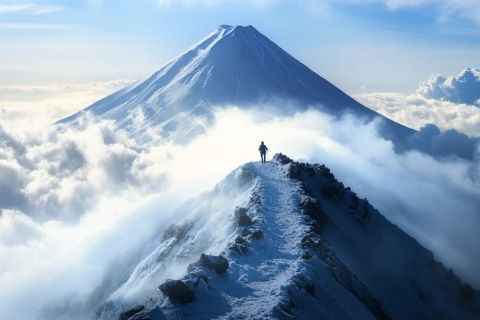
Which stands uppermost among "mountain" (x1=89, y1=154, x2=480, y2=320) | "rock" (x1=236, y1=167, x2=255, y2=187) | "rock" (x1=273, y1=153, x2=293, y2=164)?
"rock" (x1=273, y1=153, x2=293, y2=164)

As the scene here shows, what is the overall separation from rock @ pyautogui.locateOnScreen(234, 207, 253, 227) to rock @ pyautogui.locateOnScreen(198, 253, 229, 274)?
11.0 metres

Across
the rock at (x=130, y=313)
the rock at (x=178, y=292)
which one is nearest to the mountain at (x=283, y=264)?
the rock at (x=178, y=292)

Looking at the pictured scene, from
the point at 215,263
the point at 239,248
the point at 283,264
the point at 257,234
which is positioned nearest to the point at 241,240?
the point at 257,234

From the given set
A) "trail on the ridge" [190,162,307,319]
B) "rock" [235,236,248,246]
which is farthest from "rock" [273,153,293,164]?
"rock" [235,236,248,246]

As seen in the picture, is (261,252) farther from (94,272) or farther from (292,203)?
(94,272)

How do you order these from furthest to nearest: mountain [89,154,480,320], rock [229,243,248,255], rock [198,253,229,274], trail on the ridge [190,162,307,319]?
1. rock [229,243,248,255]
2. rock [198,253,229,274]
3. mountain [89,154,480,320]
4. trail on the ridge [190,162,307,319]

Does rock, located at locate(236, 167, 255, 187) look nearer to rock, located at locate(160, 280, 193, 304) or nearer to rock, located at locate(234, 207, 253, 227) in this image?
rock, located at locate(234, 207, 253, 227)

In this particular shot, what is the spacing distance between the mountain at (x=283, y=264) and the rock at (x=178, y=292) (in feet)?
0.17

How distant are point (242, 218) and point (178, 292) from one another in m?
16.8

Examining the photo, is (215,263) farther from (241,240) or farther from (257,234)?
(257,234)

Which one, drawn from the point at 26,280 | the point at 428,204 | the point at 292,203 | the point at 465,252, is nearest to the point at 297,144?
the point at 428,204

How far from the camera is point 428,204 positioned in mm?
169125

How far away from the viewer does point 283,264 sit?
1284 inches

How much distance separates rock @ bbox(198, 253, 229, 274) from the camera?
29969 mm
